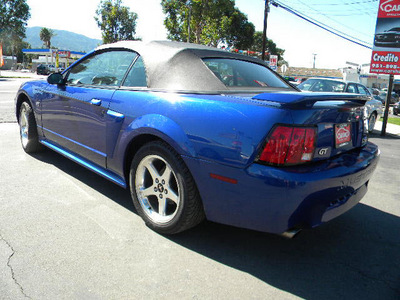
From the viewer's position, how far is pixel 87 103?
329cm

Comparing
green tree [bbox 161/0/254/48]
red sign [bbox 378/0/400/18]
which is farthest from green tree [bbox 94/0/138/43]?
red sign [bbox 378/0/400/18]

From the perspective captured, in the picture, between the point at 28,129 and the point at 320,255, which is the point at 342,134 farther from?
the point at 28,129

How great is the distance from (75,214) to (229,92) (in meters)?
1.75

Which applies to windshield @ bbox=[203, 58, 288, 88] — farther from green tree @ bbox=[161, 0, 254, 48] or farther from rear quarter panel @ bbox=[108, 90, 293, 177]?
green tree @ bbox=[161, 0, 254, 48]

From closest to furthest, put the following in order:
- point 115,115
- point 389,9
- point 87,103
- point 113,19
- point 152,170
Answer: point 152,170
point 115,115
point 87,103
point 389,9
point 113,19

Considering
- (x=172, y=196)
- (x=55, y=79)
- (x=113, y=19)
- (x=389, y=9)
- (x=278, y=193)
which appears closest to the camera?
(x=278, y=193)

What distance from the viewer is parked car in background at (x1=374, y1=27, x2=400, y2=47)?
34.1ft

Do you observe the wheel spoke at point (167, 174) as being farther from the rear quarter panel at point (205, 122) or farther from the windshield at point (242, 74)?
the windshield at point (242, 74)

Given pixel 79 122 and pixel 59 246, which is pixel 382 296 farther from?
pixel 79 122

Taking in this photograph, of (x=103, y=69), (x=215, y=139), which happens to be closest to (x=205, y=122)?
(x=215, y=139)

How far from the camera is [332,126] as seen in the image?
2363mm

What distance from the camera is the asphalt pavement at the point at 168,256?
2090mm

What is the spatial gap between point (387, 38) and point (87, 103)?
10510 mm

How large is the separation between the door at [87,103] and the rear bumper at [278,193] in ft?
3.92
